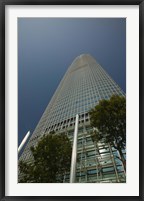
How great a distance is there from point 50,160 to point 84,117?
698 centimetres

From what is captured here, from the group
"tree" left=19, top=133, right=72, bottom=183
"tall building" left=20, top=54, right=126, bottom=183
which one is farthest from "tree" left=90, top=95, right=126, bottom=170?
"tree" left=19, top=133, right=72, bottom=183

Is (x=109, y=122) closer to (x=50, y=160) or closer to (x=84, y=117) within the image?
(x=50, y=160)

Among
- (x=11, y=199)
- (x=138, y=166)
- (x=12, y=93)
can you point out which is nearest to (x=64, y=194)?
(x=11, y=199)

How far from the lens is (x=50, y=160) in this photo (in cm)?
1167

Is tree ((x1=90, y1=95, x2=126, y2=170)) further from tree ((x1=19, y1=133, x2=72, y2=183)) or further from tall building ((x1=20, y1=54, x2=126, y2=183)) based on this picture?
tree ((x1=19, y1=133, x2=72, y2=183))

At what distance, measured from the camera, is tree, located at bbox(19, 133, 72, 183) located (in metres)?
10.3

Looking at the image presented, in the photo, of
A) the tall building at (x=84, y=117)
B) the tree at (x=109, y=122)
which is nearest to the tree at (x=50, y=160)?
the tall building at (x=84, y=117)

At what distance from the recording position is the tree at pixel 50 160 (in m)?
10.3

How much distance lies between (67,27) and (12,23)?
1.40 metres

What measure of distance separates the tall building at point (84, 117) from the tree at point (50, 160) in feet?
1.76

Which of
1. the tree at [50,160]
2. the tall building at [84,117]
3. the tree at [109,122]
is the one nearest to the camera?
the tree at [109,122]

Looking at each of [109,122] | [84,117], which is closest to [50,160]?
[109,122]

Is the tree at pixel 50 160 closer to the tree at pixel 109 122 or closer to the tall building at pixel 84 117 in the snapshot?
the tall building at pixel 84 117

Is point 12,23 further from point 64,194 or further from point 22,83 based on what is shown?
point 64,194
